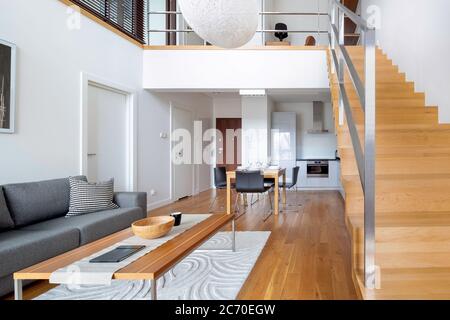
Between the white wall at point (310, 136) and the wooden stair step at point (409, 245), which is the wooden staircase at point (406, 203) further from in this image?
the white wall at point (310, 136)

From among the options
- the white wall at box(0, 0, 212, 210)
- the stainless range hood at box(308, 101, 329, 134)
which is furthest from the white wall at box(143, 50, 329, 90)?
the stainless range hood at box(308, 101, 329, 134)

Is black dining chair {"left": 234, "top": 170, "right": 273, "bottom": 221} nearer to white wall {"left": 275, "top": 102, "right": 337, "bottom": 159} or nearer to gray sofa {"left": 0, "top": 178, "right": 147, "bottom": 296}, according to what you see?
gray sofa {"left": 0, "top": 178, "right": 147, "bottom": 296}

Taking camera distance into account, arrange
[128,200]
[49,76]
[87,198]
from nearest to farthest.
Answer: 1. [87,198]
2. [49,76]
3. [128,200]

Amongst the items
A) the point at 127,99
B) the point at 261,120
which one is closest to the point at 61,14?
the point at 127,99

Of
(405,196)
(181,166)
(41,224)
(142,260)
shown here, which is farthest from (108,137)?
(405,196)

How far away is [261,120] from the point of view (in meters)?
8.10

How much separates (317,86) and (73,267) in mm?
4700

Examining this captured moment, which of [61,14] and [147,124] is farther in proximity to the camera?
[147,124]

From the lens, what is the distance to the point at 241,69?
216 inches

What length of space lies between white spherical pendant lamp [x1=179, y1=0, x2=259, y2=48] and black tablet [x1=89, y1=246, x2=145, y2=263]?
164 centimetres

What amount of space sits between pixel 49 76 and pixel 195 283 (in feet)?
8.80

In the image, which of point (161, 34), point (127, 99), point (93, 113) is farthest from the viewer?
point (161, 34)

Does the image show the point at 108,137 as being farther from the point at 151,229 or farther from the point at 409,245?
the point at 409,245
